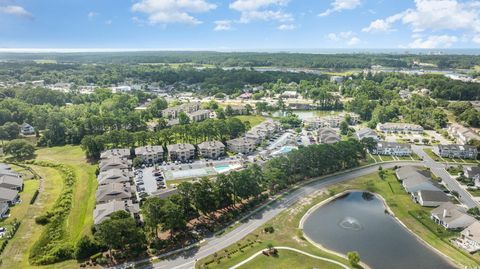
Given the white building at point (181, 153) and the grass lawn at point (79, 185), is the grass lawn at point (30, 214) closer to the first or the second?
the grass lawn at point (79, 185)

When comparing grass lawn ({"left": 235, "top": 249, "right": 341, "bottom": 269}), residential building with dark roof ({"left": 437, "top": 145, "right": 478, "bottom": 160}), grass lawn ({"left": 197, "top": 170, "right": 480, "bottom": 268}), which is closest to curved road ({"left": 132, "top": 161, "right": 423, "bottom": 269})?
grass lawn ({"left": 197, "top": 170, "right": 480, "bottom": 268})

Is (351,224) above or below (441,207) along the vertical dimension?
below

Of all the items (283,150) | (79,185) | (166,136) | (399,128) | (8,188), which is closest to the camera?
(8,188)

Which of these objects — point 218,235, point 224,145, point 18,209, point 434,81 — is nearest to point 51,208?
point 18,209

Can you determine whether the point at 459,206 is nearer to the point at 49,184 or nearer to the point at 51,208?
the point at 51,208

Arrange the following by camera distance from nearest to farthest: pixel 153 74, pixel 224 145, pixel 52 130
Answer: pixel 224 145
pixel 52 130
pixel 153 74

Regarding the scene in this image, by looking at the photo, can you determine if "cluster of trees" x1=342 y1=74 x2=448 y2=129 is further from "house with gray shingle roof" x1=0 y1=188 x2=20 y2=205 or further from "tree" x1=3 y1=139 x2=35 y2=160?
"tree" x1=3 y1=139 x2=35 y2=160

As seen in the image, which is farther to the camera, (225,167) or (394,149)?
(394,149)

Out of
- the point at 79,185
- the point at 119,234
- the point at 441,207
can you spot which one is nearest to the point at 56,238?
the point at 119,234

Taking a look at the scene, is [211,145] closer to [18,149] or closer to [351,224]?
[351,224]
